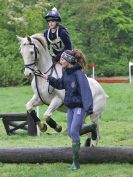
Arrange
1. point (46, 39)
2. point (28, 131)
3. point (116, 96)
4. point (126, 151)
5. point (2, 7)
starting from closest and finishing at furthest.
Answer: point (126, 151) → point (46, 39) → point (28, 131) → point (116, 96) → point (2, 7)

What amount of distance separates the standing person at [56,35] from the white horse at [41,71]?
17cm

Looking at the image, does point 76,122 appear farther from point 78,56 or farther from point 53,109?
point 53,109

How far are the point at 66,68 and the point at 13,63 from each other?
81.7ft

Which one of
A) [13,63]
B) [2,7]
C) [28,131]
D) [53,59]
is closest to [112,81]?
[13,63]

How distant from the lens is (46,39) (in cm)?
Answer: 1052

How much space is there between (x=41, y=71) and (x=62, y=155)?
1746 millimetres

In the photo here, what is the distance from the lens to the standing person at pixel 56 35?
33.8 feet

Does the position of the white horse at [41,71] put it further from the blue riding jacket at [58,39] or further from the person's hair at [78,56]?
the person's hair at [78,56]

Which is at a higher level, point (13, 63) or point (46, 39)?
point (46, 39)

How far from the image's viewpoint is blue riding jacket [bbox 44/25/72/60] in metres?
10.5

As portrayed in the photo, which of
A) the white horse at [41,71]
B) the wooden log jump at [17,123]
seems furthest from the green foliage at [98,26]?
the white horse at [41,71]

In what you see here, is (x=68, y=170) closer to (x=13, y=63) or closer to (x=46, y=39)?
(x=46, y=39)

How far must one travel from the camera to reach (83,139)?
1284 cm

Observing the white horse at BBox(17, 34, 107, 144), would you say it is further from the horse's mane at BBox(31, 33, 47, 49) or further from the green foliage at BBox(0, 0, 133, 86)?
the green foliage at BBox(0, 0, 133, 86)
